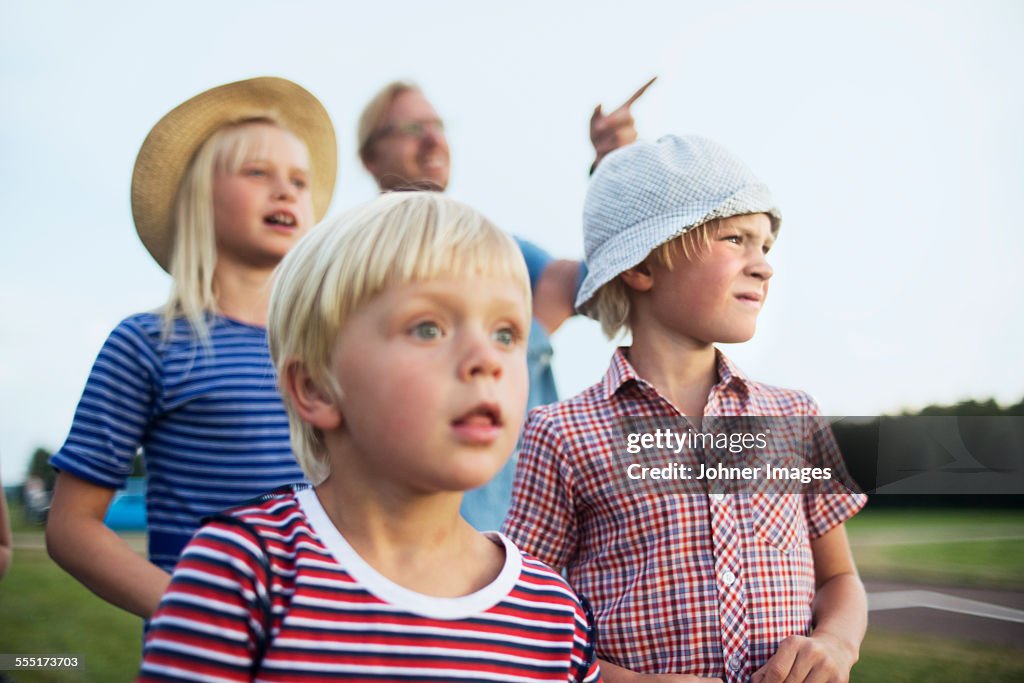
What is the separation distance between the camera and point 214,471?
1.95 meters

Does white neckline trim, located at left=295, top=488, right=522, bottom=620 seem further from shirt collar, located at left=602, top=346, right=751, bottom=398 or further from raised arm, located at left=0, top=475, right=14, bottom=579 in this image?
raised arm, located at left=0, top=475, right=14, bottom=579

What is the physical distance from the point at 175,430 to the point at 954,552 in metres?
7.38

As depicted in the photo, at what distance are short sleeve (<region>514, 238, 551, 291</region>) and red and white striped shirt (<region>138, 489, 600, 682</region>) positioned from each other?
1.49 metres

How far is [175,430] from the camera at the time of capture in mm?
1983

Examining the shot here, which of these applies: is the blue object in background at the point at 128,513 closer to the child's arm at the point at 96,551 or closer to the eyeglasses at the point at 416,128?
the eyeglasses at the point at 416,128

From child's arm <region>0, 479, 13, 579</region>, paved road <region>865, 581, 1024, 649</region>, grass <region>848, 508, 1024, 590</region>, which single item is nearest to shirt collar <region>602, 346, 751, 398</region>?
child's arm <region>0, 479, 13, 579</region>

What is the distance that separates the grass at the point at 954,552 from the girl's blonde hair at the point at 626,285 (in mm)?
5008

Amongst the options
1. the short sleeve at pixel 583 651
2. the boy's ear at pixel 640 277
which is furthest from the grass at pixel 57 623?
the short sleeve at pixel 583 651

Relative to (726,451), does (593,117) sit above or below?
above

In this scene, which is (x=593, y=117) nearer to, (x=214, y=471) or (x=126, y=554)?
(x=214, y=471)

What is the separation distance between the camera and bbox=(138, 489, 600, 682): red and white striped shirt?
Answer: 1.09m

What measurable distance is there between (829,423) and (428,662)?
1296mm

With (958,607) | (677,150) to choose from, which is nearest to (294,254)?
(677,150)

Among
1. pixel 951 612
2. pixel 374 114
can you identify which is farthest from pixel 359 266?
pixel 951 612
